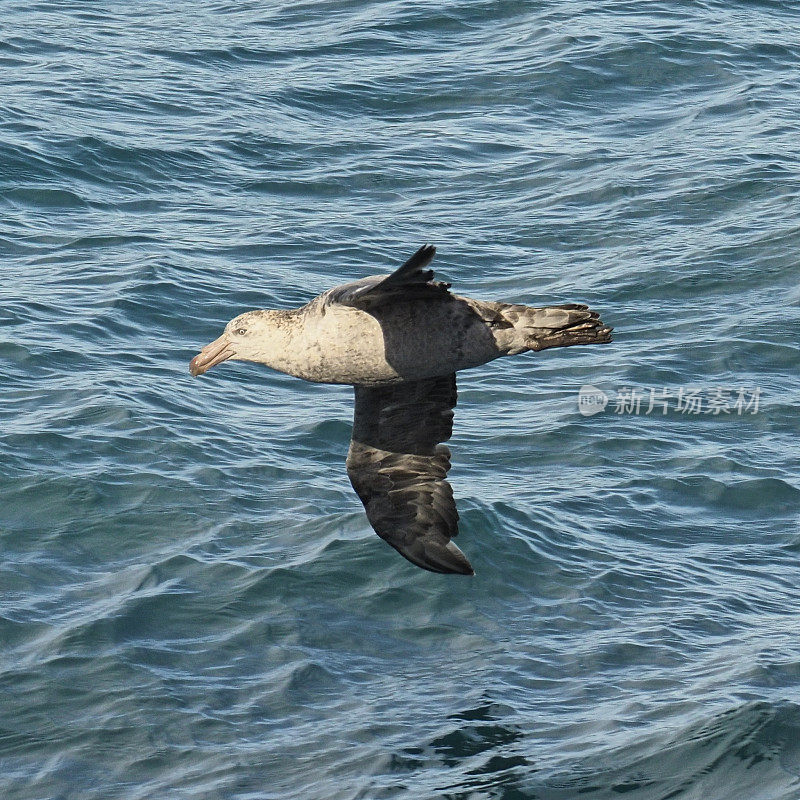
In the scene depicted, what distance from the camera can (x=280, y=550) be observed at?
12.0 metres

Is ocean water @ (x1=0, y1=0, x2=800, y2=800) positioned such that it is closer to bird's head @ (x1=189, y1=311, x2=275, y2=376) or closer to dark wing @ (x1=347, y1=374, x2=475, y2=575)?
dark wing @ (x1=347, y1=374, x2=475, y2=575)

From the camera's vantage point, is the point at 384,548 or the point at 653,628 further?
the point at 384,548

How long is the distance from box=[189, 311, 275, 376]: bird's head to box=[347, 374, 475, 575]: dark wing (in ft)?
5.15

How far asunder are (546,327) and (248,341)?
1771 mm

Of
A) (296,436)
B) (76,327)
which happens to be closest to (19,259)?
(76,327)

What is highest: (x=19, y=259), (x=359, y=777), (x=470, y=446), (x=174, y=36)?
(x=174, y=36)

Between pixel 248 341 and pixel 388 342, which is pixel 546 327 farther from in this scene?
pixel 248 341

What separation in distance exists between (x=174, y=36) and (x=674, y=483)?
1338 centimetres

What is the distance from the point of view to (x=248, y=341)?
8961mm

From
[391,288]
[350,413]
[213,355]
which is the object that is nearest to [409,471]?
[213,355]

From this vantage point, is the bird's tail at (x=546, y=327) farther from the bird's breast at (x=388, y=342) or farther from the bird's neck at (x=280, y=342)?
the bird's neck at (x=280, y=342)

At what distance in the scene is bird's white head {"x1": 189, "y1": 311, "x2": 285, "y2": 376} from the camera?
8891 millimetres

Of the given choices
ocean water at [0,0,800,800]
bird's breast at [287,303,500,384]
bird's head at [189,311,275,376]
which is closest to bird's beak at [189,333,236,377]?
bird's head at [189,311,275,376]

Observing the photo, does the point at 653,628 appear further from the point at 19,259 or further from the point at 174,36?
the point at 174,36
